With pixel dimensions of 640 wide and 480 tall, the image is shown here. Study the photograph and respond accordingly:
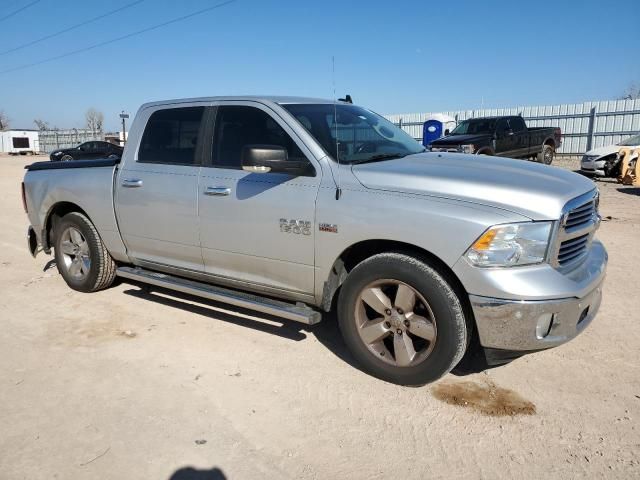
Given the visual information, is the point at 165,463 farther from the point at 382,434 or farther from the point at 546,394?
the point at 546,394

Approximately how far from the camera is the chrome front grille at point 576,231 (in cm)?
310

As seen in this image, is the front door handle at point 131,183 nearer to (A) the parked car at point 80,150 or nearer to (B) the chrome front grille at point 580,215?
(B) the chrome front grille at point 580,215

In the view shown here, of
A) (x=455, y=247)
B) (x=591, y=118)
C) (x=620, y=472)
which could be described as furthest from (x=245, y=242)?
(x=591, y=118)

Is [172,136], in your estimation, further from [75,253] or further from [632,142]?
[632,142]

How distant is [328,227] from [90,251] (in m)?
2.94

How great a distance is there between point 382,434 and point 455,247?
1158 millimetres

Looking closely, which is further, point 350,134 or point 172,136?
point 172,136

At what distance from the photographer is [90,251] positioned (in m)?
5.27

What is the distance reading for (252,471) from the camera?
2.69m

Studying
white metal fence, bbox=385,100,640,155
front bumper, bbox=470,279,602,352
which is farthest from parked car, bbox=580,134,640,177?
front bumper, bbox=470,279,602,352

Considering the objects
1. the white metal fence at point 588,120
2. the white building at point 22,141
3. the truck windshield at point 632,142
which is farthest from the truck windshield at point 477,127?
the white building at point 22,141

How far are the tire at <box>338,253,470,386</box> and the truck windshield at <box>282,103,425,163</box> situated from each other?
91 centimetres

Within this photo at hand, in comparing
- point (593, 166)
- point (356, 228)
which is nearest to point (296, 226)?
point (356, 228)

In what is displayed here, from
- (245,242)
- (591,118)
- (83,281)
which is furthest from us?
(591,118)
